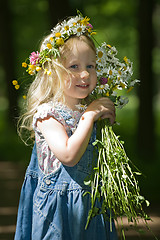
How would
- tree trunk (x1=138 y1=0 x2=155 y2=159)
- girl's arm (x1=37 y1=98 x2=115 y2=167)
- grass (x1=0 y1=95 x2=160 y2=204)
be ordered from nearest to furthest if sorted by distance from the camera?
girl's arm (x1=37 y1=98 x2=115 y2=167), grass (x1=0 y1=95 x2=160 y2=204), tree trunk (x1=138 y1=0 x2=155 y2=159)

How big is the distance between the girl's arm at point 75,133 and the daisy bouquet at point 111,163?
0.09 metres

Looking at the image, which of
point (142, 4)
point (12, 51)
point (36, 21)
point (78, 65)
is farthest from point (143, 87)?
point (36, 21)

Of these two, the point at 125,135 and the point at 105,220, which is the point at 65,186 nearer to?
the point at 105,220

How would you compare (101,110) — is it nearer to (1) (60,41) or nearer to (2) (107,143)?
(2) (107,143)

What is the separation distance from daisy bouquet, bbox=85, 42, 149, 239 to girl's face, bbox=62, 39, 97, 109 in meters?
0.08

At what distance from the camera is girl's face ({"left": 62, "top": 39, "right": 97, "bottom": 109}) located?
266 cm

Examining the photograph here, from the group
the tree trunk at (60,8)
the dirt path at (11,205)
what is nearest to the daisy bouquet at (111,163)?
the dirt path at (11,205)

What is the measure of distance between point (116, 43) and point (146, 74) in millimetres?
10604

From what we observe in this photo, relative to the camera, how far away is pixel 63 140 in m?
2.46

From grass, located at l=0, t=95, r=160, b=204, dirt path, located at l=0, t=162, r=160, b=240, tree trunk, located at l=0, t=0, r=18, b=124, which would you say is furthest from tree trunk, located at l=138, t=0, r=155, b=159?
tree trunk, located at l=0, t=0, r=18, b=124

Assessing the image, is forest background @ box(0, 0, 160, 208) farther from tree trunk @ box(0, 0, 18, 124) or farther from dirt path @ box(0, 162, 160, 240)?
dirt path @ box(0, 162, 160, 240)

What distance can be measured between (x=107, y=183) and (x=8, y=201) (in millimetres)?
4500

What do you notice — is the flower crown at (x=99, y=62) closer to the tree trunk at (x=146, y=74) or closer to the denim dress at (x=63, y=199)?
the denim dress at (x=63, y=199)

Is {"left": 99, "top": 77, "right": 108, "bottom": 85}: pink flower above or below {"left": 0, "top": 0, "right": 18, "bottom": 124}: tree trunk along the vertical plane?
below
